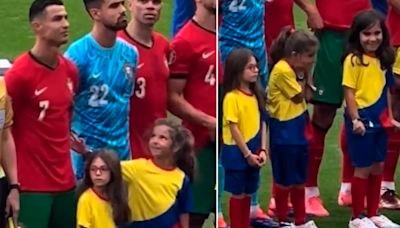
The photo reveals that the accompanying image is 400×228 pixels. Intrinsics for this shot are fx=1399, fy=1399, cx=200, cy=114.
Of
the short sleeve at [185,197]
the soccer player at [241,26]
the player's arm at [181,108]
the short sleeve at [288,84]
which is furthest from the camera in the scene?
the short sleeve at [288,84]

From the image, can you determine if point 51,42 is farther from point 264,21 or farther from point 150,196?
point 264,21

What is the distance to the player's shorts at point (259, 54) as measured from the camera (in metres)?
5.95

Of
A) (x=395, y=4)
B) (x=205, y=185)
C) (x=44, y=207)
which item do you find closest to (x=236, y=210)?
(x=205, y=185)

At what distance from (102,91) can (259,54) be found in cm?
97

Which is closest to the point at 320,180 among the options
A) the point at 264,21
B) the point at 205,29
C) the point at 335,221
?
the point at 335,221

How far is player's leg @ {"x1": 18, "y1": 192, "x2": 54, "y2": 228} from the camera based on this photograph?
516 cm

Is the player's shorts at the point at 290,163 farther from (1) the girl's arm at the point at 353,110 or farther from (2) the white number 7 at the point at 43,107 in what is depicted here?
(2) the white number 7 at the point at 43,107

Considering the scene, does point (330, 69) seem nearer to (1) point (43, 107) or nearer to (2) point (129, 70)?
(2) point (129, 70)

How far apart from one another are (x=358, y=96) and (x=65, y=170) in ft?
5.33

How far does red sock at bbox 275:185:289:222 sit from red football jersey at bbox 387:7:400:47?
1077 mm

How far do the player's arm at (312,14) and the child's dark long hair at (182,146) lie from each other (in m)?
1.24

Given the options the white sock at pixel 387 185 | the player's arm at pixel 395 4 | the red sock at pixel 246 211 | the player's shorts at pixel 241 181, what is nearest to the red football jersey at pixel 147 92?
the player's shorts at pixel 241 181

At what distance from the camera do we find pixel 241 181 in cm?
588

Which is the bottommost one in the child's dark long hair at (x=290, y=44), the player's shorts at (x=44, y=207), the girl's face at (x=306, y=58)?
the player's shorts at (x=44, y=207)
